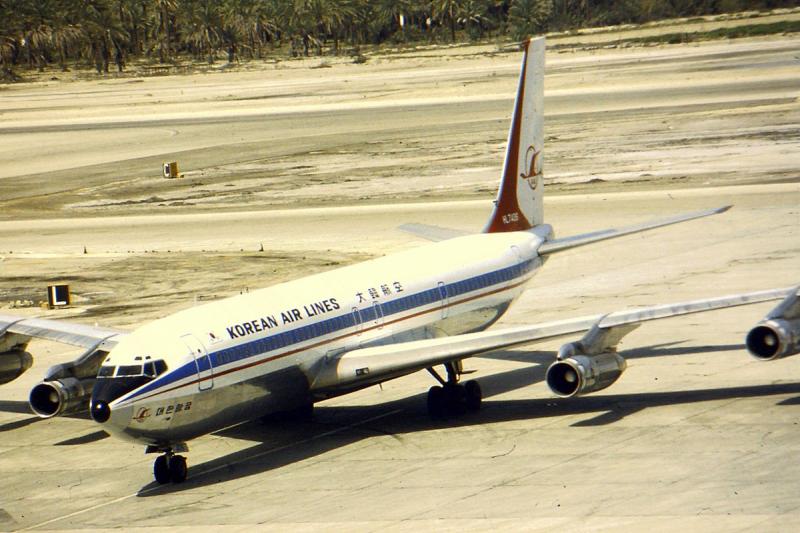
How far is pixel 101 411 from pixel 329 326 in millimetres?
6600

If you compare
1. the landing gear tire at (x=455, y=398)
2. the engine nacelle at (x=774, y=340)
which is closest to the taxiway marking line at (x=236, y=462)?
the landing gear tire at (x=455, y=398)

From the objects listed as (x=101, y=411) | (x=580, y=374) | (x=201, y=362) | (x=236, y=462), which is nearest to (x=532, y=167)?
(x=580, y=374)

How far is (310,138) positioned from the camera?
11225 centimetres

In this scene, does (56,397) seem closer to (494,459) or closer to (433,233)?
(494,459)

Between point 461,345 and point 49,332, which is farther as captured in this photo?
point 49,332

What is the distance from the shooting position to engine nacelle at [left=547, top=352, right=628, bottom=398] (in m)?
30.6

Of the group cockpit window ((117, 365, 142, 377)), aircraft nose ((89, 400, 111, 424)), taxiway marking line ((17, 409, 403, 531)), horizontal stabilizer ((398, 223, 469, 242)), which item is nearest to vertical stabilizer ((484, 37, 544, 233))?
horizontal stabilizer ((398, 223, 469, 242))

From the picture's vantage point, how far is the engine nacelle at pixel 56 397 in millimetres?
32625

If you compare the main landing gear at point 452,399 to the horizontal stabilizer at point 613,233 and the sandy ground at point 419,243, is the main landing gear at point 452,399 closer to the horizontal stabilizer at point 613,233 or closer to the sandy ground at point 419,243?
the sandy ground at point 419,243

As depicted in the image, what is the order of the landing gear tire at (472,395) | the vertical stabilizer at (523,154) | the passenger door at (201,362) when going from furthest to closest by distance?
the vertical stabilizer at (523,154)
the landing gear tire at (472,395)
the passenger door at (201,362)

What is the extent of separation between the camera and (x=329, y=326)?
107 feet

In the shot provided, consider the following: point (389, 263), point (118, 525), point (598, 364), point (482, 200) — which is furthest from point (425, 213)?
point (118, 525)

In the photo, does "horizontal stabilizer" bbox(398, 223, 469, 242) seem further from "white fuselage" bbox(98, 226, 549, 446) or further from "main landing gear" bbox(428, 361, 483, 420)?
"main landing gear" bbox(428, 361, 483, 420)

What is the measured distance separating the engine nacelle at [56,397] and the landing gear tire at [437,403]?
8893 millimetres
